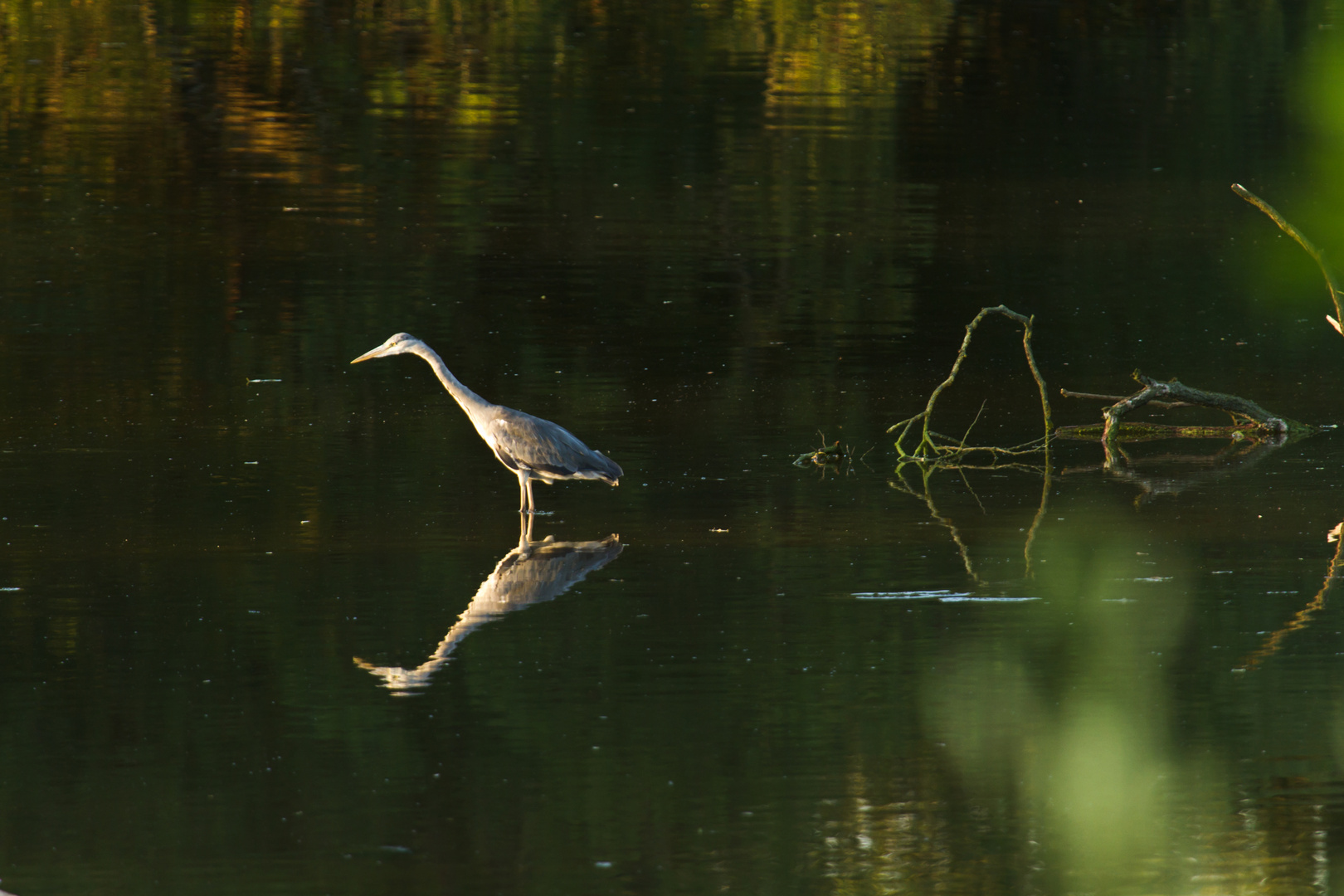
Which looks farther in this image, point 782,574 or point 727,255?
point 727,255

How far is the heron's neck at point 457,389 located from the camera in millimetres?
11742

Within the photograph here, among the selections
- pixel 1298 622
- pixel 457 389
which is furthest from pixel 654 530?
pixel 1298 622

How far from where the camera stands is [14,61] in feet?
112

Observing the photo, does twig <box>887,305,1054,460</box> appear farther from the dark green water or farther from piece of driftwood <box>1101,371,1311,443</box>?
piece of driftwood <box>1101,371,1311,443</box>

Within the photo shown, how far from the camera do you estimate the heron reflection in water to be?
8547 mm

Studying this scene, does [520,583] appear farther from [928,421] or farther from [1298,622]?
[928,421]

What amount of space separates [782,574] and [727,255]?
33.2 feet

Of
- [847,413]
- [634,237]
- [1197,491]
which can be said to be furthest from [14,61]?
[1197,491]

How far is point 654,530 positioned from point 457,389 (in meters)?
1.66

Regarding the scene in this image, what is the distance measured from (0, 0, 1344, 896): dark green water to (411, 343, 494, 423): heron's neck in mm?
506

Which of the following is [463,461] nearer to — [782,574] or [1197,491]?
[782,574]

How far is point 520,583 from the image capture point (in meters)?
9.91

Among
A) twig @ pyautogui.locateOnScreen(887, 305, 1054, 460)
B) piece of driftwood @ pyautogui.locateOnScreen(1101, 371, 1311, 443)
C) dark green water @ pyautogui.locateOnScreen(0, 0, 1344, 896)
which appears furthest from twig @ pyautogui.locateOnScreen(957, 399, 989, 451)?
piece of driftwood @ pyautogui.locateOnScreen(1101, 371, 1311, 443)

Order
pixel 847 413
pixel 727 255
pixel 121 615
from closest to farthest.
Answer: pixel 121 615 < pixel 847 413 < pixel 727 255
